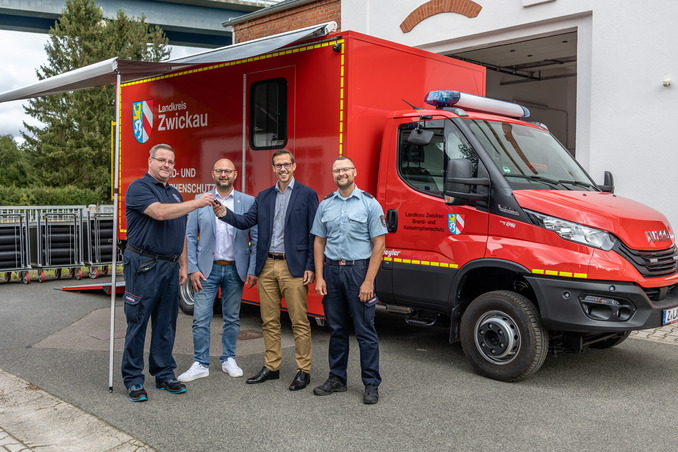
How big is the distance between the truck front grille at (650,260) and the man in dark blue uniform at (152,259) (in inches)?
130

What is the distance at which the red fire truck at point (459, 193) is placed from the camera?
514 centimetres

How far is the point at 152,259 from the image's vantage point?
16.4 feet

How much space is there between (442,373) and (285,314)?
126 inches

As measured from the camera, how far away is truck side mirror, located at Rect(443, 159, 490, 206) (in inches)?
216

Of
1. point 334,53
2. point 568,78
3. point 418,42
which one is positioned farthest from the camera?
point 568,78

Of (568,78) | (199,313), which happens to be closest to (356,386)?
(199,313)

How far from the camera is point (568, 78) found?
17141 mm

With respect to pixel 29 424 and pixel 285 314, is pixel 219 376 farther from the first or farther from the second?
pixel 285 314

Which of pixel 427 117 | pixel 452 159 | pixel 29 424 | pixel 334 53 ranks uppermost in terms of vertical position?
pixel 334 53

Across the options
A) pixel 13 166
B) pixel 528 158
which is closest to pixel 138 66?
pixel 528 158

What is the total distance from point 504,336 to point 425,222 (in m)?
1.28

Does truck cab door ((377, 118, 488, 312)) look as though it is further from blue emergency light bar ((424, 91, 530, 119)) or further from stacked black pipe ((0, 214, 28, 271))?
stacked black pipe ((0, 214, 28, 271))

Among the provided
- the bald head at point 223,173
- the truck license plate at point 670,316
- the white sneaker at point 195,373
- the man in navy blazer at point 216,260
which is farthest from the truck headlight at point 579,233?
the white sneaker at point 195,373

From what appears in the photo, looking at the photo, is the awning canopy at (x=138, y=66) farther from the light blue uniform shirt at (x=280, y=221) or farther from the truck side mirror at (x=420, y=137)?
the light blue uniform shirt at (x=280, y=221)
